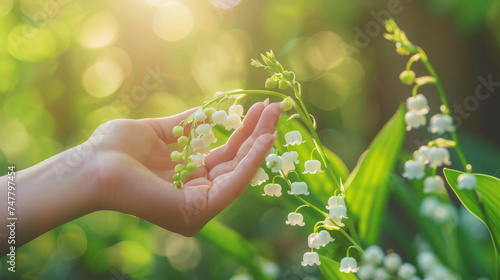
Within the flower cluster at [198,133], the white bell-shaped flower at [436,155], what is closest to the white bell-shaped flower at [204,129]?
the flower cluster at [198,133]

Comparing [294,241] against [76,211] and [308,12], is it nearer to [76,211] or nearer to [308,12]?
[308,12]

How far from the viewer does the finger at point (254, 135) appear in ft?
2.43

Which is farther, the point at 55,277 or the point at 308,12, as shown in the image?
the point at 308,12

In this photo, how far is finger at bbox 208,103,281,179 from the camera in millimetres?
742

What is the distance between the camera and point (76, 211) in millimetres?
807

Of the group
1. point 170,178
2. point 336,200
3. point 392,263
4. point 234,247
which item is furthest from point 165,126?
point 392,263

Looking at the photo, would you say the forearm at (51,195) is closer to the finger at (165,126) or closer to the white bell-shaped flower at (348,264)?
the finger at (165,126)

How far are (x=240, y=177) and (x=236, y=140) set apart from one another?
0.14 m

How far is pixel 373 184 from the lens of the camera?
2.89 ft

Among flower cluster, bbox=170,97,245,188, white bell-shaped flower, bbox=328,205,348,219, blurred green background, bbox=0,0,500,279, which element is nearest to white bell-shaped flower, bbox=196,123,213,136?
flower cluster, bbox=170,97,245,188

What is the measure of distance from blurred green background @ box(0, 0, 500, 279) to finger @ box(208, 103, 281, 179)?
2.46 ft

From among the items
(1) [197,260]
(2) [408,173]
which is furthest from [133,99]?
(2) [408,173]

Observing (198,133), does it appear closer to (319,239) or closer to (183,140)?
(183,140)

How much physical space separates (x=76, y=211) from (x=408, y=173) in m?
0.57
